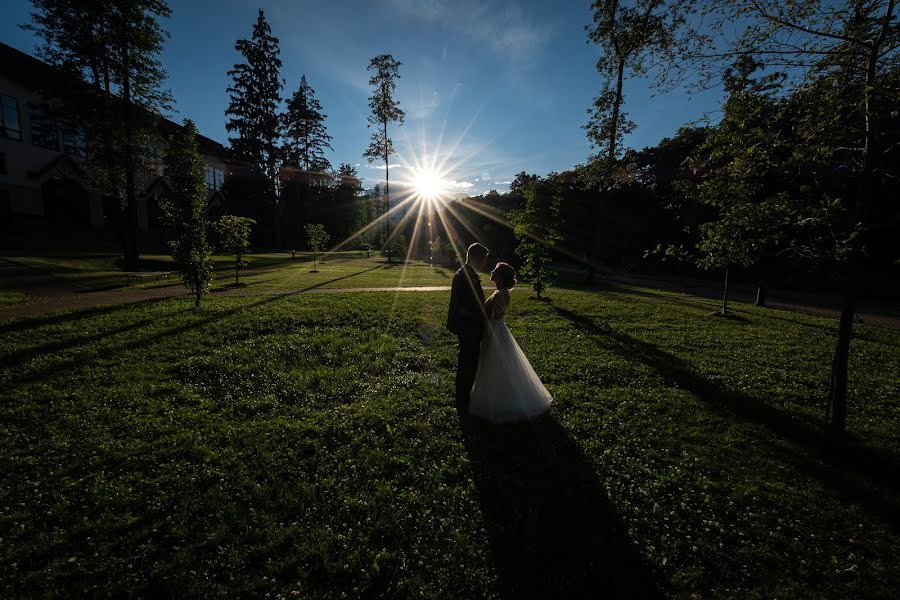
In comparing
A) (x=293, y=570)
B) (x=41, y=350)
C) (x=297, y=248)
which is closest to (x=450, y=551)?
(x=293, y=570)

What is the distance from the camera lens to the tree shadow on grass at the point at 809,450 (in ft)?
14.5

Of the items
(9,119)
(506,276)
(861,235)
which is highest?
(9,119)

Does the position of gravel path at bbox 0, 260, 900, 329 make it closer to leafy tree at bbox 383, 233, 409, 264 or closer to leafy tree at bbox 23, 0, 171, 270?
leafy tree at bbox 23, 0, 171, 270

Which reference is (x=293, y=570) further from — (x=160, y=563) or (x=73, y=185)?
(x=73, y=185)

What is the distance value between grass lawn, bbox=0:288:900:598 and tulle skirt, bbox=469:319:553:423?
0.96 feet

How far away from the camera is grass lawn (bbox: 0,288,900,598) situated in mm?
3227

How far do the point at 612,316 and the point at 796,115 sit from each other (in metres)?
9.97

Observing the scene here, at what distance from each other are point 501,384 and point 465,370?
711 millimetres

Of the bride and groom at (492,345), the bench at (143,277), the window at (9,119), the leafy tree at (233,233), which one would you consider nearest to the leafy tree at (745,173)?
the bride and groom at (492,345)

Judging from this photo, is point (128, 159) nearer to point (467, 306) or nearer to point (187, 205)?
point (187, 205)

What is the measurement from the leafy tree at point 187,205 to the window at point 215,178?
4294cm

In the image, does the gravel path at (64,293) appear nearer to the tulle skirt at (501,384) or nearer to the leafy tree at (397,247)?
the tulle skirt at (501,384)

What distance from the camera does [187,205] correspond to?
1137 centimetres

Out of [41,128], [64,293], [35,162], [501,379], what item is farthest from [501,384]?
[41,128]
